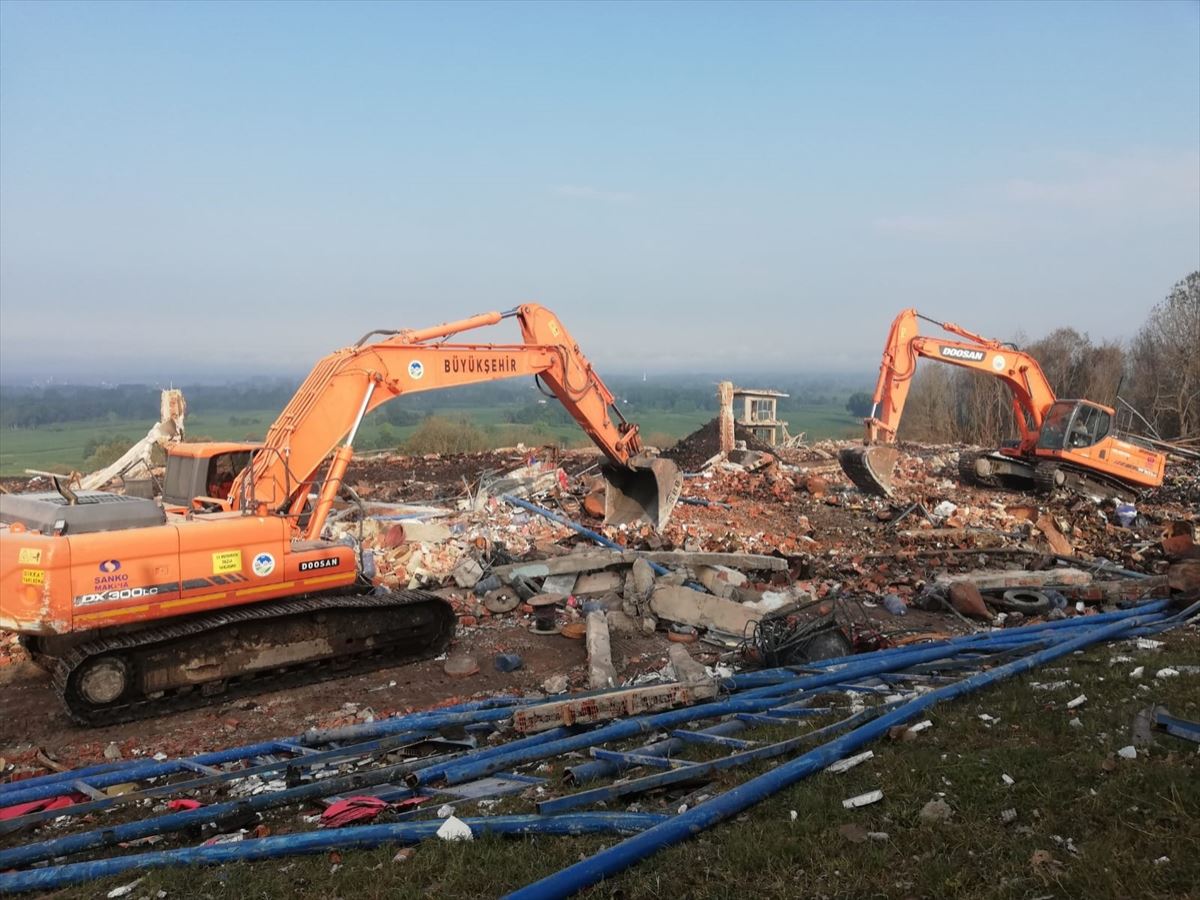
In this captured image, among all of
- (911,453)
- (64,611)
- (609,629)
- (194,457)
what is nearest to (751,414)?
(911,453)

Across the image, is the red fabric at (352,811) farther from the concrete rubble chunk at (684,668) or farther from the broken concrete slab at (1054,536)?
the broken concrete slab at (1054,536)

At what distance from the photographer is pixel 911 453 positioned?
2509 centimetres

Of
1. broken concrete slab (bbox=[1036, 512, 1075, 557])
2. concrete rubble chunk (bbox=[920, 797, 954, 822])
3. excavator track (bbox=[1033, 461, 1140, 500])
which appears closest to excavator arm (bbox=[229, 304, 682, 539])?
broken concrete slab (bbox=[1036, 512, 1075, 557])

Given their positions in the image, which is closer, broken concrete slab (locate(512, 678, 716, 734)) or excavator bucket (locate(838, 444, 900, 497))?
broken concrete slab (locate(512, 678, 716, 734))

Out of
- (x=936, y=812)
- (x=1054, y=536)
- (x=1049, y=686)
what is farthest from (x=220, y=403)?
(x=936, y=812)

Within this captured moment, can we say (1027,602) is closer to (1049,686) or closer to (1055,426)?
(1049,686)

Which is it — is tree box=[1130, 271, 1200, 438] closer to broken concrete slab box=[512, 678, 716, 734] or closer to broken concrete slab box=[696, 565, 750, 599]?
broken concrete slab box=[696, 565, 750, 599]

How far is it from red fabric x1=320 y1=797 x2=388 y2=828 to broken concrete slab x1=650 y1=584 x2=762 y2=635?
4641 mm

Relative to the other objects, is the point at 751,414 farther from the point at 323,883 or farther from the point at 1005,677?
the point at 323,883

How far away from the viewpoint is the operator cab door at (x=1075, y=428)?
1678 centimetres

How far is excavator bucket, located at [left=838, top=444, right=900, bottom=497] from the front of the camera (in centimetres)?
1498

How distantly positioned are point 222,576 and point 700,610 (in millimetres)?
4673

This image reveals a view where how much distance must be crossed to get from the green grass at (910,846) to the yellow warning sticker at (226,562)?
10.6ft

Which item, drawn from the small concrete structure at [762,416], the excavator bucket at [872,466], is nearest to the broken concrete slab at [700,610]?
the excavator bucket at [872,466]
